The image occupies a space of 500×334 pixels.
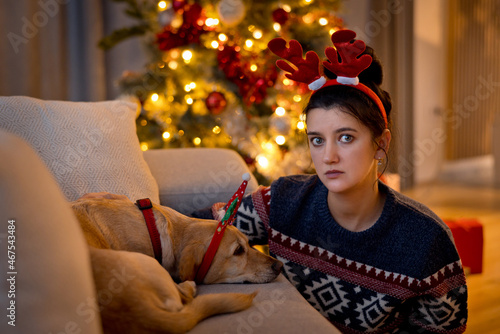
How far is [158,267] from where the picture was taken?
1.01 metres

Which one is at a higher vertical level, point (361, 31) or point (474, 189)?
point (361, 31)

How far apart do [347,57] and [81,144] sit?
814 millimetres

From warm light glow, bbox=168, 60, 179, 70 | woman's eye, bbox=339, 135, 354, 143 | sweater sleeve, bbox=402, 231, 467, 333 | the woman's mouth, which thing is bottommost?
sweater sleeve, bbox=402, 231, 467, 333

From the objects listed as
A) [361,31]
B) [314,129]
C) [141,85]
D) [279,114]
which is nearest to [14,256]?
[314,129]

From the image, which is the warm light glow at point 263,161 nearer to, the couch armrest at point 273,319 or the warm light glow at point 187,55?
the warm light glow at point 187,55

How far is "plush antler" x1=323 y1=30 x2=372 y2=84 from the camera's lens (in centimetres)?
132

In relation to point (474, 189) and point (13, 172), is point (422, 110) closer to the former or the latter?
point (474, 189)

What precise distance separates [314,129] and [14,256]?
0.91 m

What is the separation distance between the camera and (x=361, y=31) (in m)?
4.95

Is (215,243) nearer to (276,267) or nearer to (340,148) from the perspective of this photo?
(276,267)

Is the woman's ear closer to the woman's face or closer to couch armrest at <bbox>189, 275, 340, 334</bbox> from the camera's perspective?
the woman's face

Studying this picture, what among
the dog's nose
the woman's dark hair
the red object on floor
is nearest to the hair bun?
the woman's dark hair

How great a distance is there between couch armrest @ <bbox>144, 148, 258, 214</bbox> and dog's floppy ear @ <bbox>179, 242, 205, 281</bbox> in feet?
1.62

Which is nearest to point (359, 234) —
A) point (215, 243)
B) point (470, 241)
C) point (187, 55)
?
point (215, 243)
